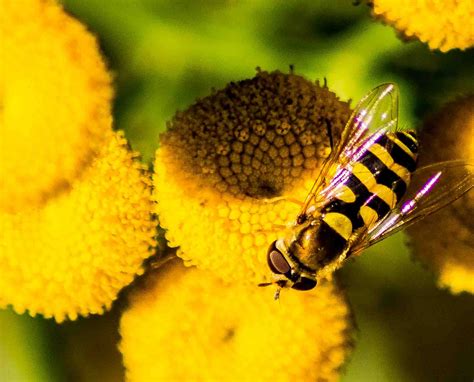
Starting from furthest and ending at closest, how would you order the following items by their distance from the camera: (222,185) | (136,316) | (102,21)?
(102,21) → (136,316) → (222,185)

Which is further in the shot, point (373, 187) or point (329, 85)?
point (329, 85)

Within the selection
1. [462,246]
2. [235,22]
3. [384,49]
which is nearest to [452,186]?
[462,246]

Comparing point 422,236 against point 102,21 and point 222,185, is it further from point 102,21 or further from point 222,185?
point 102,21

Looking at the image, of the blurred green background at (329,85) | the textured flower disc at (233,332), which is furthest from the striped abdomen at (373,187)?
the blurred green background at (329,85)

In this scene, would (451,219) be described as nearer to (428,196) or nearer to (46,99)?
(428,196)

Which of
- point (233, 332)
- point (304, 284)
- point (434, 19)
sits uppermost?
point (434, 19)

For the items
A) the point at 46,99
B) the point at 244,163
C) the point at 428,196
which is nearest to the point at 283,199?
the point at 244,163

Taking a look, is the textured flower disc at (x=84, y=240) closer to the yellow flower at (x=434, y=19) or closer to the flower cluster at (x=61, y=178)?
the flower cluster at (x=61, y=178)

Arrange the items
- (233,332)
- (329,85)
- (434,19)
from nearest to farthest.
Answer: (434,19)
(233,332)
(329,85)
